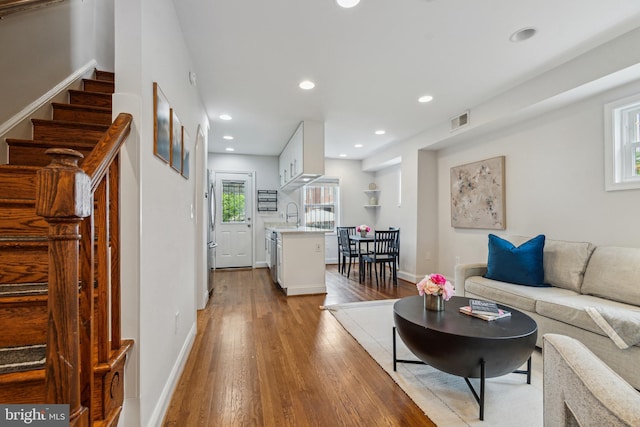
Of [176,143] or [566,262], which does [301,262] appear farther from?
[566,262]

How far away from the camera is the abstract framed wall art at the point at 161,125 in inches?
60.1

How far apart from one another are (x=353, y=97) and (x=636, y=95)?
104 inches

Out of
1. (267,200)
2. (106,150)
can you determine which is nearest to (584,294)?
(106,150)

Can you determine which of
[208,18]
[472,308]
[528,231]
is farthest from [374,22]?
[528,231]

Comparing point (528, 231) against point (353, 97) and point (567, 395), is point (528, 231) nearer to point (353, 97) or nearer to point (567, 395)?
point (353, 97)

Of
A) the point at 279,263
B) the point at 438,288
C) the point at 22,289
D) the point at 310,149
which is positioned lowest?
the point at 279,263

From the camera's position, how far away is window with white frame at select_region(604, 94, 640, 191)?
2.57 m

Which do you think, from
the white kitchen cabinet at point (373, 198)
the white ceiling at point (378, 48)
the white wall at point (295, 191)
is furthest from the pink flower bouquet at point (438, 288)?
the white kitchen cabinet at point (373, 198)

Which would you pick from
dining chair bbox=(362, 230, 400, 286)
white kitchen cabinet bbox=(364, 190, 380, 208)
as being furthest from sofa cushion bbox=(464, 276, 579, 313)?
white kitchen cabinet bbox=(364, 190, 380, 208)

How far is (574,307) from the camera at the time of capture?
2.16 meters

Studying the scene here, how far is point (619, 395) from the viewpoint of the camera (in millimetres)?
684

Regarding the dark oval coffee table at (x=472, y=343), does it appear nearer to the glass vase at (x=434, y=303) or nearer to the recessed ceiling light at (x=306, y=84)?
the glass vase at (x=434, y=303)

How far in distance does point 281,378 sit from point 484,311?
1.53 m

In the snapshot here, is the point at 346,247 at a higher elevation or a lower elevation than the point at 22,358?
lower
